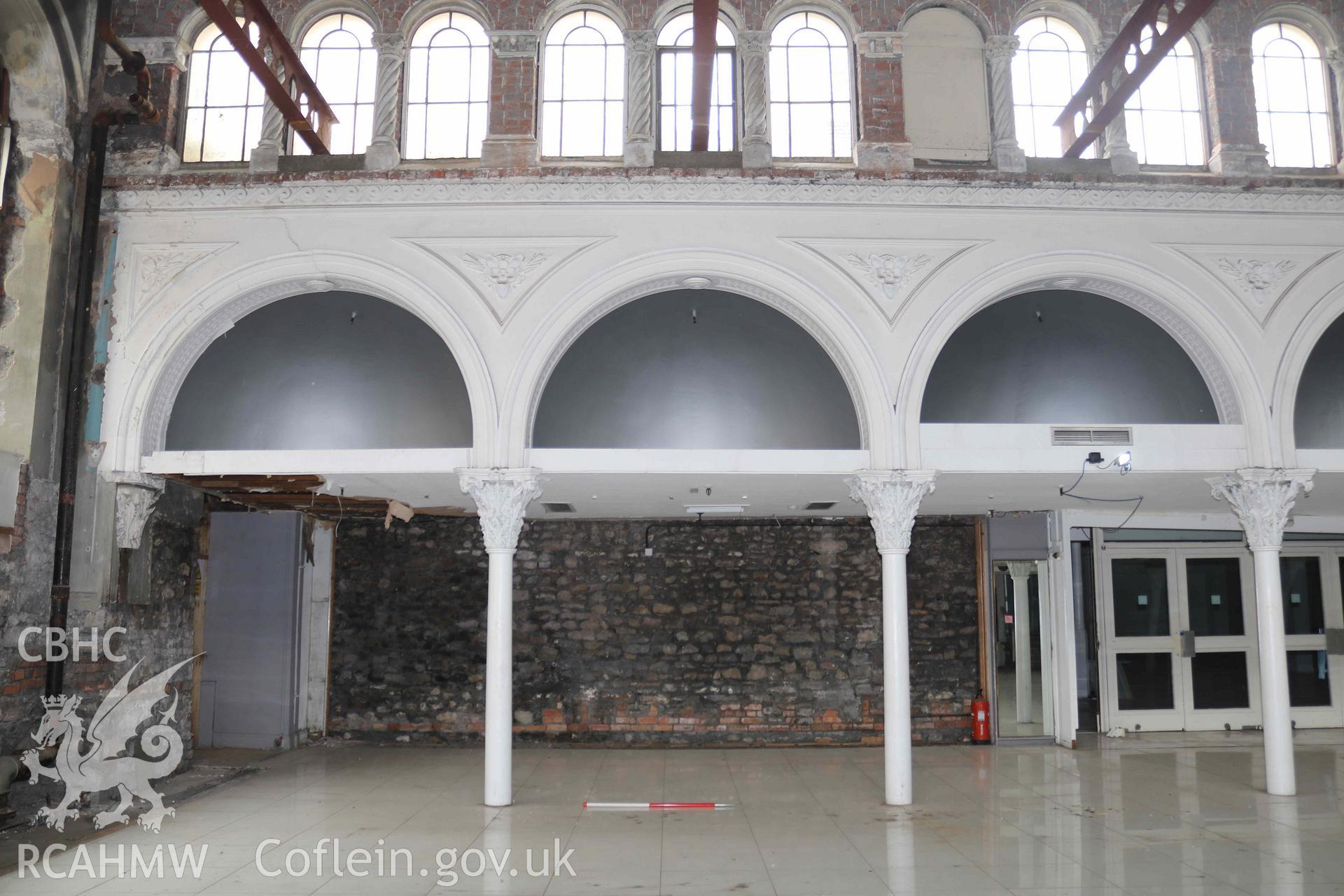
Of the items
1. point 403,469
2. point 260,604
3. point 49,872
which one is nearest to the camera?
point 49,872

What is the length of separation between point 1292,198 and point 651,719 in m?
8.83

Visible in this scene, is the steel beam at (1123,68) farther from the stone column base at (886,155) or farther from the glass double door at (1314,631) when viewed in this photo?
the glass double door at (1314,631)

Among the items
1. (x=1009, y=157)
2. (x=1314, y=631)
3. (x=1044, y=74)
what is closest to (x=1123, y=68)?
(x=1044, y=74)

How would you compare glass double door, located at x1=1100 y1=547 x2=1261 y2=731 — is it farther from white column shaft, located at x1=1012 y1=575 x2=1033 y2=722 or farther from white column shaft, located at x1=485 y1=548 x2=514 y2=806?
white column shaft, located at x1=485 y1=548 x2=514 y2=806

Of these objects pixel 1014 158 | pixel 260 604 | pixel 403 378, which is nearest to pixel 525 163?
pixel 403 378

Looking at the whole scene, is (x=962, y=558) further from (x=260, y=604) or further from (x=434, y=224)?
(x=260, y=604)

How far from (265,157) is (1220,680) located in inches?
513

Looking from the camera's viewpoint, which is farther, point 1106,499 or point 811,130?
point 1106,499

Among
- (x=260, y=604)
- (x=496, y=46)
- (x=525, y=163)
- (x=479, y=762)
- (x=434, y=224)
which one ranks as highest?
(x=496, y=46)

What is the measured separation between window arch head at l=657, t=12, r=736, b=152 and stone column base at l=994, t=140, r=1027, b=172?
262 cm

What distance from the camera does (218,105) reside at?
9.94m

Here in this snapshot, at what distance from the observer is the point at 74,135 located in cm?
894

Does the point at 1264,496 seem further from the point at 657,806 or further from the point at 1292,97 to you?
the point at 657,806

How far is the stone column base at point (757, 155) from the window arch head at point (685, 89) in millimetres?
411
